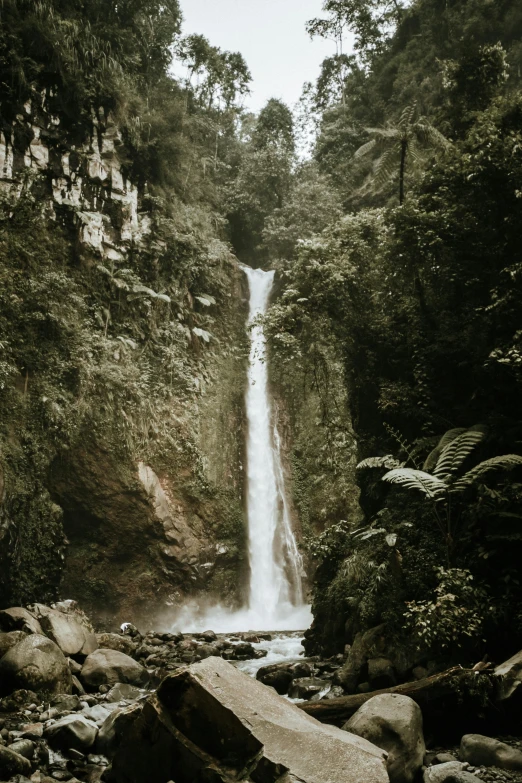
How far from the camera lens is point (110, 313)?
14.6 meters

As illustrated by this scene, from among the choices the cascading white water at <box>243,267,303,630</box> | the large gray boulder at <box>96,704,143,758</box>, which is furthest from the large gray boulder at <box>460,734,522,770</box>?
the cascading white water at <box>243,267,303,630</box>

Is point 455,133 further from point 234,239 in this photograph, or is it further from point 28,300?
point 234,239

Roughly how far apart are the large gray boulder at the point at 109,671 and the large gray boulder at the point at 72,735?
2.34 meters

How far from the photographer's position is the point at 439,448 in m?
6.68

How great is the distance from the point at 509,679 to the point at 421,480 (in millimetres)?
2005

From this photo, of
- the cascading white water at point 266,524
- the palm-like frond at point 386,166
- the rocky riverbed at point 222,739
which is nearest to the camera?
the rocky riverbed at point 222,739

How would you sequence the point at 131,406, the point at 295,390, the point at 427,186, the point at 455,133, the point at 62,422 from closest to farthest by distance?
1. the point at 427,186
2. the point at 455,133
3. the point at 62,422
4. the point at 131,406
5. the point at 295,390

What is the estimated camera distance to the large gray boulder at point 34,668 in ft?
22.0

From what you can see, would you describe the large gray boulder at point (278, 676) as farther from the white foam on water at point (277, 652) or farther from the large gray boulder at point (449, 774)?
the large gray boulder at point (449, 774)

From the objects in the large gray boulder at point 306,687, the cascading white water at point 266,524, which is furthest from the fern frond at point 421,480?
the cascading white water at point 266,524

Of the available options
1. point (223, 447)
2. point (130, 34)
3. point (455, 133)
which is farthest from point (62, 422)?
point (130, 34)

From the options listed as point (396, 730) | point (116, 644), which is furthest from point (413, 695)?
point (116, 644)

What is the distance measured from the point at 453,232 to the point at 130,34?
14.5m

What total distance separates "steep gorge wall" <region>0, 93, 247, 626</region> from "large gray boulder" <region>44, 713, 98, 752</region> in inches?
207
